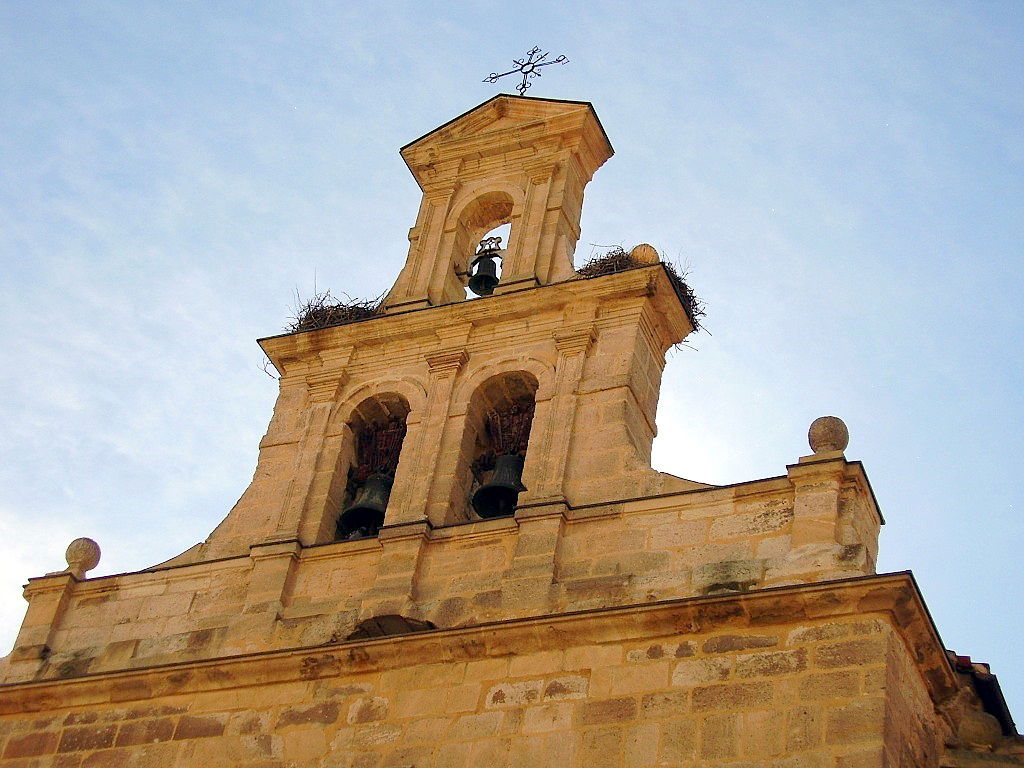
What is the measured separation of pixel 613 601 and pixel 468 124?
5849 mm

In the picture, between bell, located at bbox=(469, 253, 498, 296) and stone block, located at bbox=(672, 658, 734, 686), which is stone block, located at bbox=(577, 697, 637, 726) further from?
bell, located at bbox=(469, 253, 498, 296)

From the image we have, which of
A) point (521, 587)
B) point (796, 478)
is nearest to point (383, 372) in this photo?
point (521, 587)

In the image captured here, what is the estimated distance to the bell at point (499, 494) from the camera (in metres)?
14.3

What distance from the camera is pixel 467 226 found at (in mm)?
17062

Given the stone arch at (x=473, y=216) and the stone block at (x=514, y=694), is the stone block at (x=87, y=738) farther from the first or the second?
the stone arch at (x=473, y=216)

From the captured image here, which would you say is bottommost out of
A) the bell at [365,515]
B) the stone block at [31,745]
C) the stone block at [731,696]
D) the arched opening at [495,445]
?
the stone block at [31,745]

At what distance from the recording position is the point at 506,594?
13070 mm

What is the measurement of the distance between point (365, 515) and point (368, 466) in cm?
66

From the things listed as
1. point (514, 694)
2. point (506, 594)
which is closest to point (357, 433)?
point (506, 594)

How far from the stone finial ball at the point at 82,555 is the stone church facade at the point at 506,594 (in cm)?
2

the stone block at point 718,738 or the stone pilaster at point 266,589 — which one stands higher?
the stone pilaster at point 266,589

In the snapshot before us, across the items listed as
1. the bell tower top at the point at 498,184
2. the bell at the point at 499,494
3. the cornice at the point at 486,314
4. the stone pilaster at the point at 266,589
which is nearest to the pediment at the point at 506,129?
the bell tower top at the point at 498,184

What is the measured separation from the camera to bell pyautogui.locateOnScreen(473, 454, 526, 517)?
14.3 meters

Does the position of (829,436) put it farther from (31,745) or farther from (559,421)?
(31,745)
